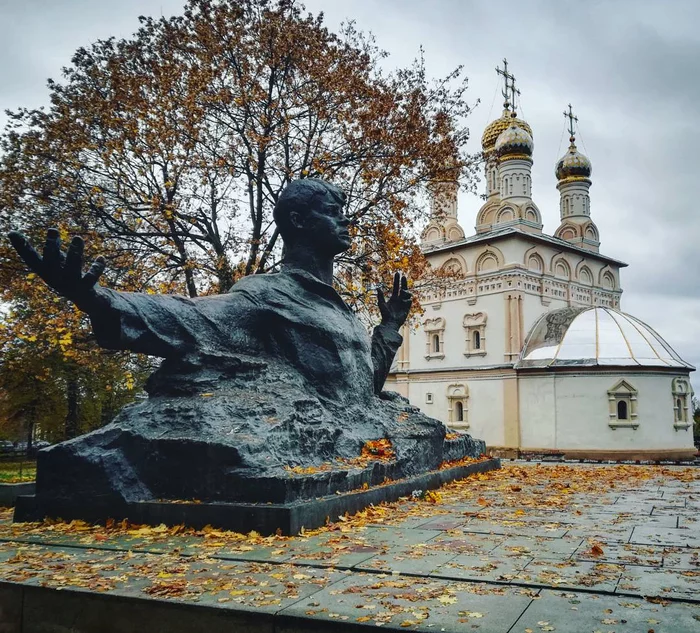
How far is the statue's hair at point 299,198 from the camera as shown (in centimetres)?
713

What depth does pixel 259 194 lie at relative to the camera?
13266mm

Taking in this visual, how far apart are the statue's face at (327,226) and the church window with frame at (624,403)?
19.8 metres

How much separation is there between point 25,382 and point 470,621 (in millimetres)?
24275

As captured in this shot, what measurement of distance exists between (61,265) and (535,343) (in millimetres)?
25129

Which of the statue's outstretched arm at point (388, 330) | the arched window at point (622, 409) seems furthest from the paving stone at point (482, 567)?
the arched window at point (622, 409)

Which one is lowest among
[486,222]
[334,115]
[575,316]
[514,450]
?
[514,450]

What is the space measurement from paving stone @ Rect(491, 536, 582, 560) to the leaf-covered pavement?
1cm

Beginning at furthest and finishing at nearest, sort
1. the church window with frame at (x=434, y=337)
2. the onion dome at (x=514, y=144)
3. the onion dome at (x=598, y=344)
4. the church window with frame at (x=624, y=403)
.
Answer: the onion dome at (x=514, y=144)
the church window with frame at (x=434, y=337)
the onion dome at (x=598, y=344)
the church window with frame at (x=624, y=403)

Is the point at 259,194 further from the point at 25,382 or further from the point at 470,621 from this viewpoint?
the point at 25,382

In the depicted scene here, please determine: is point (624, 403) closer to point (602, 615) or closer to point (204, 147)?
point (204, 147)

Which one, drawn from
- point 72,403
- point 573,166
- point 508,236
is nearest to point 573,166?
point 573,166

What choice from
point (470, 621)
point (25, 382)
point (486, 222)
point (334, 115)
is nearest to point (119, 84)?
point (334, 115)

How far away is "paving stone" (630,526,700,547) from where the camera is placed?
4551 millimetres

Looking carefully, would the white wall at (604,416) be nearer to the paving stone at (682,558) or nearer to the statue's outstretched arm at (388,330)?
the statue's outstretched arm at (388,330)
